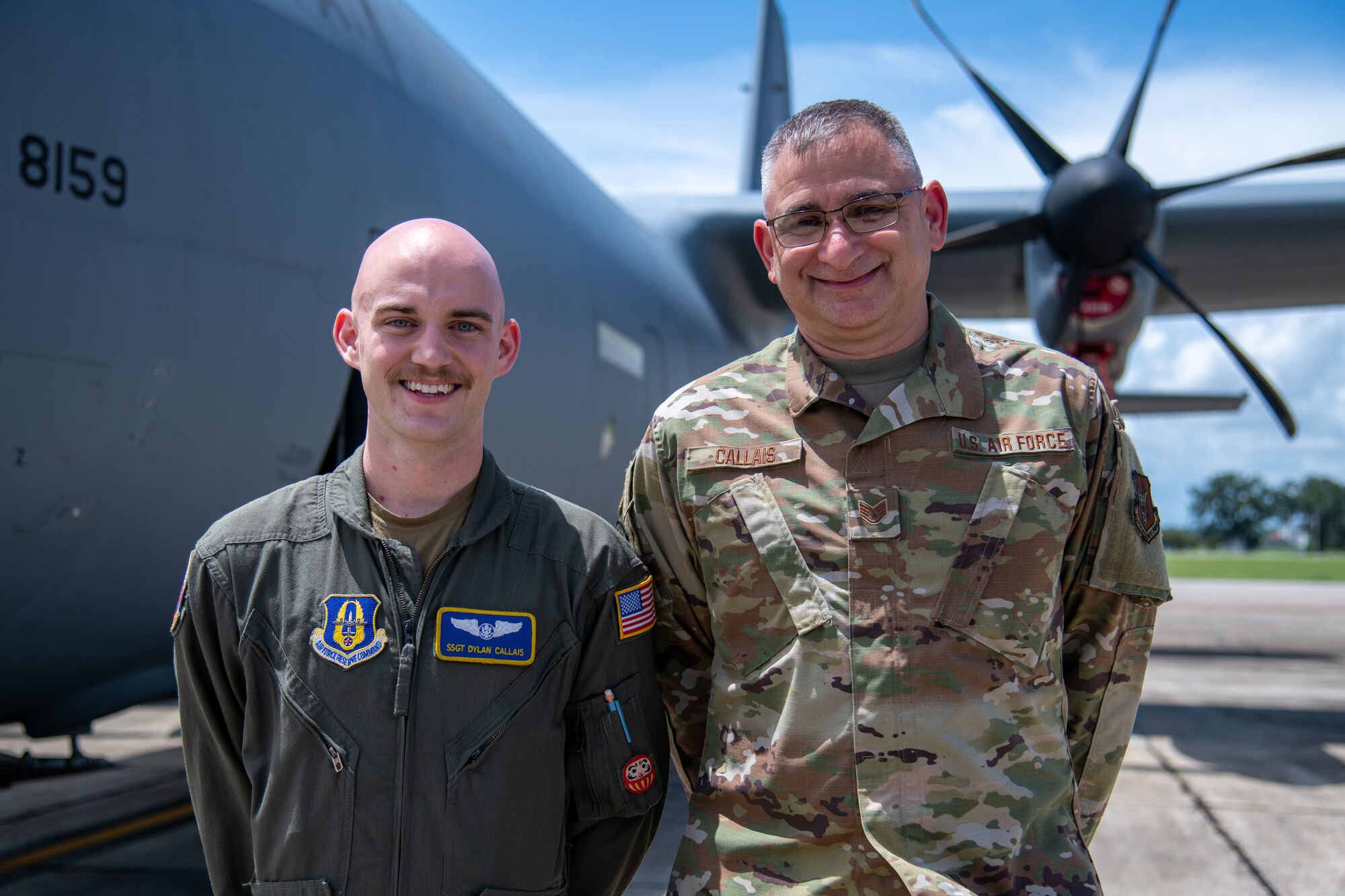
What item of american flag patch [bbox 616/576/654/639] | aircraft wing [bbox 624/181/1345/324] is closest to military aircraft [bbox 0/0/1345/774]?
american flag patch [bbox 616/576/654/639]

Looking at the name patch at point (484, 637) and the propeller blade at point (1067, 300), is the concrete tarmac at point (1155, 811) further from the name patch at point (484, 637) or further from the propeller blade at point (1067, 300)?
the propeller blade at point (1067, 300)

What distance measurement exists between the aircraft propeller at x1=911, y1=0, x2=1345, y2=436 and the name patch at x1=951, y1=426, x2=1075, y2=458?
593 cm

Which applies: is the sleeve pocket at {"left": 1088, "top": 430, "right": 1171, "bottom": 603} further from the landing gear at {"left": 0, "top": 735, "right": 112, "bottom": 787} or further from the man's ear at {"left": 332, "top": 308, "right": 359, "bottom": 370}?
the landing gear at {"left": 0, "top": 735, "right": 112, "bottom": 787}

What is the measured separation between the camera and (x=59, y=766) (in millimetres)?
3613

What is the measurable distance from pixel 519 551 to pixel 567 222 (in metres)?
4.12

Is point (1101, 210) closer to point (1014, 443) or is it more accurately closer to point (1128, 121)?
point (1128, 121)

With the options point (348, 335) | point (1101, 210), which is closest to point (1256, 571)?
point (1101, 210)

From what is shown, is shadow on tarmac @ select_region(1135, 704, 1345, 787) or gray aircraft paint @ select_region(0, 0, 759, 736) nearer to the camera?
gray aircraft paint @ select_region(0, 0, 759, 736)

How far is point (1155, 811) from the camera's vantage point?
5.48 meters

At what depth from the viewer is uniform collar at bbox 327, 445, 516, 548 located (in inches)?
70.2

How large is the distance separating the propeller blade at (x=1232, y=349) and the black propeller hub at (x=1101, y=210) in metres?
0.16

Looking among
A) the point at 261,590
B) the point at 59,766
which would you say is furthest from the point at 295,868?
the point at 59,766

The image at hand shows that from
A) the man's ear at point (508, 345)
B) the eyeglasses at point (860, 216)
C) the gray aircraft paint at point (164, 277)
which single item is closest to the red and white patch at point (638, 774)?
the man's ear at point (508, 345)

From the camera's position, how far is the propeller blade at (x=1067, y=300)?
7.60 metres
